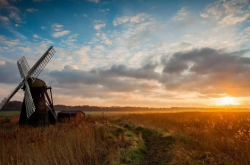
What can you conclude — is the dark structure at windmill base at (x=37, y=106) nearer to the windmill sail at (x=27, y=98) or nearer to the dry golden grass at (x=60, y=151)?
the windmill sail at (x=27, y=98)

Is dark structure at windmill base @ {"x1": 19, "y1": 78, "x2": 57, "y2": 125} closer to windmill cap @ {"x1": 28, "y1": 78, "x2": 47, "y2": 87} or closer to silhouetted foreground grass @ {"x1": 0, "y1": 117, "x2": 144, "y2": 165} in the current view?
windmill cap @ {"x1": 28, "y1": 78, "x2": 47, "y2": 87}

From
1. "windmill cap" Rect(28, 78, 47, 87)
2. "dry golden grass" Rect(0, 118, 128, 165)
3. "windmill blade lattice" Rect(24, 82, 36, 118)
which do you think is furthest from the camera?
"windmill cap" Rect(28, 78, 47, 87)

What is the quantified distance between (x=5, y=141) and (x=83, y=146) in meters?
3.50

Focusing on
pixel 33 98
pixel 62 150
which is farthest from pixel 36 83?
pixel 62 150

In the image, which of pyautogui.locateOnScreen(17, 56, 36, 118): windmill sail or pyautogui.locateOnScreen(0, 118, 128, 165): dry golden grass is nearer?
pyautogui.locateOnScreen(0, 118, 128, 165): dry golden grass

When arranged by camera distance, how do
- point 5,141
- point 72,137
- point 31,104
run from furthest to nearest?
point 31,104 → point 72,137 → point 5,141

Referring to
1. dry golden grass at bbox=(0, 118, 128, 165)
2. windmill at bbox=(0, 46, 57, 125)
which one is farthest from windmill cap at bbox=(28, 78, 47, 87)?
dry golden grass at bbox=(0, 118, 128, 165)

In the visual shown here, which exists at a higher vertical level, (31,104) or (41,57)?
(41,57)

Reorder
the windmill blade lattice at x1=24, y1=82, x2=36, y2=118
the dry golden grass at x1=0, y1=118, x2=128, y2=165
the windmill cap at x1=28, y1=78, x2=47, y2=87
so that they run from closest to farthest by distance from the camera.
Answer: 1. the dry golden grass at x1=0, y1=118, x2=128, y2=165
2. the windmill blade lattice at x1=24, y1=82, x2=36, y2=118
3. the windmill cap at x1=28, y1=78, x2=47, y2=87

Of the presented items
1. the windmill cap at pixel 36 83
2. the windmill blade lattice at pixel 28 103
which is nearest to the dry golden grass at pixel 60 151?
the windmill blade lattice at pixel 28 103

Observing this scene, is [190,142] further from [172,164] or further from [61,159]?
[61,159]

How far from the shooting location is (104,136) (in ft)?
30.7

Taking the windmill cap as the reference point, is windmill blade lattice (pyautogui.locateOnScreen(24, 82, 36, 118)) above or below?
below

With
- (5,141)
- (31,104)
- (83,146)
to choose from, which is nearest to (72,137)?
(83,146)
